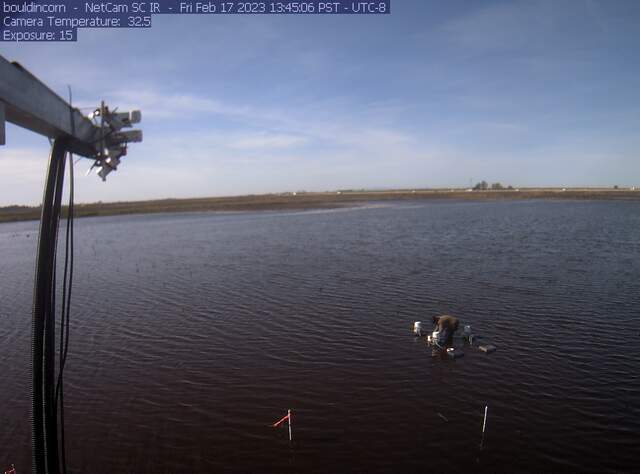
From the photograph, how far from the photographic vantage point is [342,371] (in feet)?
45.3

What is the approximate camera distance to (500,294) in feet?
71.9

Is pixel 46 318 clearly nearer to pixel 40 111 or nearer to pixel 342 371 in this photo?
pixel 40 111

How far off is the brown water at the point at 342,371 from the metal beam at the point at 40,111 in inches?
304

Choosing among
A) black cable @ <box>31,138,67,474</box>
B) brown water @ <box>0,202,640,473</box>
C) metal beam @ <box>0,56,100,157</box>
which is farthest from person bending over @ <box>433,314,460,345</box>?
metal beam @ <box>0,56,100,157</box>

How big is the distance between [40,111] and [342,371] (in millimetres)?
11534

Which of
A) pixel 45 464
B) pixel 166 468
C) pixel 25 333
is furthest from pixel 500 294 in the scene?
pixel 25 333

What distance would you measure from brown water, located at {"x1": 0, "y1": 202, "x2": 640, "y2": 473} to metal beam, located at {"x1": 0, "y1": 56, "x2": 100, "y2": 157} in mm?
7714

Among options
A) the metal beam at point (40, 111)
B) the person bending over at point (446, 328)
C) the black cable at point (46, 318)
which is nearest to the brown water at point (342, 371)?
the person bending over at point (446, 328)

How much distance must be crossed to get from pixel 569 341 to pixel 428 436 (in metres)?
8.58

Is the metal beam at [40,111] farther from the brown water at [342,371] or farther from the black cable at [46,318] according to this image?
the brown water at [342,371]

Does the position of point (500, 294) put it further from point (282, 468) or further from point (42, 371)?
point (42, 371)

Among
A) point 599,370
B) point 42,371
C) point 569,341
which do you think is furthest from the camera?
point 569,341

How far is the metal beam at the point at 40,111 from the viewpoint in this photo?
4168mm

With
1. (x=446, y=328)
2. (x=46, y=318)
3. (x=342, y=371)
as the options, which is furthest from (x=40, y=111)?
(x=446, y=328)
